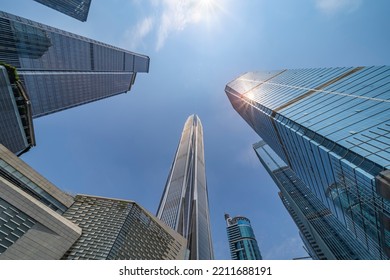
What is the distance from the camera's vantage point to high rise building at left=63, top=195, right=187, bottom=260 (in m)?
45.9

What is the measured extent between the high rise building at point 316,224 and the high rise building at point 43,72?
120169 mm

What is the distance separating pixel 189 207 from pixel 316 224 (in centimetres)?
6841

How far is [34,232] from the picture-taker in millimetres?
35719

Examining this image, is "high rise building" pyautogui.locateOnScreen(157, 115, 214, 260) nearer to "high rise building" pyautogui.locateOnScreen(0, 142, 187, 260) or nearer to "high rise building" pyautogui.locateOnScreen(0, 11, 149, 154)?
"high rise building" pyautogui.locateOnScreen(0, 142, 187, 260)

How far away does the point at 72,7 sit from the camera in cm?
11612

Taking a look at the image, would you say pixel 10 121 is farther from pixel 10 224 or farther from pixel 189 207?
pixel 189 207

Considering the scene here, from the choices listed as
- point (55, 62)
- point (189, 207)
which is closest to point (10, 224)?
point (55, 62)

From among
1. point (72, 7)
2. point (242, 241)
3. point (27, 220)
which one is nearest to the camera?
point (27, 220)

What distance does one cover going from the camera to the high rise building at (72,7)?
348 ft

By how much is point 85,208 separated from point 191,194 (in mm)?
85621

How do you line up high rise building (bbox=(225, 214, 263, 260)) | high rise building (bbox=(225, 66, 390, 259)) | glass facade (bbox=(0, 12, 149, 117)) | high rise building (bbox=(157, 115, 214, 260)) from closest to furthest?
high rise building (bbox=(225, 66, 390, 259)) → glass facade (bbox=(0, 12, 149, 117)) → high rise building (bbox=(157, 115, 214, 260)) → high rise building (bbox=(225, 214, 263, 260))

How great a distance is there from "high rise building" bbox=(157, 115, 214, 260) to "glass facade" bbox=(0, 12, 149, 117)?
259 ft

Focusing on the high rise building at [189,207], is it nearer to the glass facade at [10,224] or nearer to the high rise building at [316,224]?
the high rise building at [316,224]

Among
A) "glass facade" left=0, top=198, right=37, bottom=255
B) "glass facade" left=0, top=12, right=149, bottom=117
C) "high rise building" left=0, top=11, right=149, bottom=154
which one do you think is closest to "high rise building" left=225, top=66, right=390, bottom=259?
"glass facade" left=0, top=198, right=37, bottom=255
